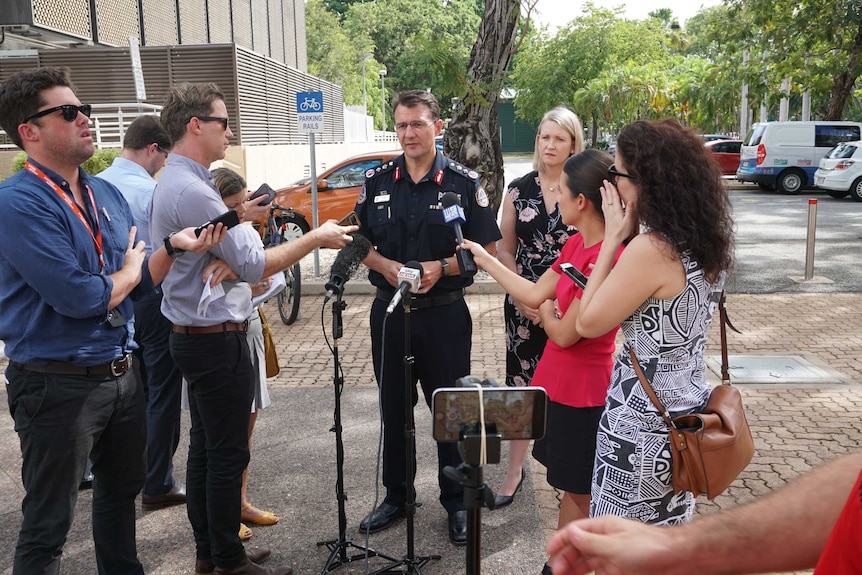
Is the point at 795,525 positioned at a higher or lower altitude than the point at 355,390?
higher

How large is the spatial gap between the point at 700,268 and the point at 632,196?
344mm

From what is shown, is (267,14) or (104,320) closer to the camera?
(104,320)

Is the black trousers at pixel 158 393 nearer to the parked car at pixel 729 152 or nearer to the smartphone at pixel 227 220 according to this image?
the smartphone at pixel 227 220

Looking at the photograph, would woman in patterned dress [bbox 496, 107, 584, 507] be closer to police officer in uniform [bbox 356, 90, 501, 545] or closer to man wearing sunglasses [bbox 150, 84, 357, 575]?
police officer in uniform [bbox 356, 90, 501, 545]

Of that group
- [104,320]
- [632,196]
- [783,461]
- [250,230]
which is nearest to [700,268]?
[632,196]

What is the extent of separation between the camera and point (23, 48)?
2206 centimetres

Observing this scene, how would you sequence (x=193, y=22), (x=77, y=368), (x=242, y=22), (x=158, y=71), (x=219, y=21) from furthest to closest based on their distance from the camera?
(x=242, y=22)
(x=219, y=21)
(x=193, y=22)
(x=158, y=71)
(x=77, y=368)

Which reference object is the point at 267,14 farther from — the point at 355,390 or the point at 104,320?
the point at 104,320

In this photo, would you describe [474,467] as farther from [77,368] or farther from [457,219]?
→ [77,368]

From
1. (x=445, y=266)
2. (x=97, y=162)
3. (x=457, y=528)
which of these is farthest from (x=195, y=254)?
(x=97, y=162)

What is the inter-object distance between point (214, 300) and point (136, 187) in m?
1.61

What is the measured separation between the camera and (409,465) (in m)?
3.48

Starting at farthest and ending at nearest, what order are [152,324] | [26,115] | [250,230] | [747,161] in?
[747,161], [152,324], [250,230], [26,115]

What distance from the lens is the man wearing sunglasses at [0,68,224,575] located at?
282 centimetres
